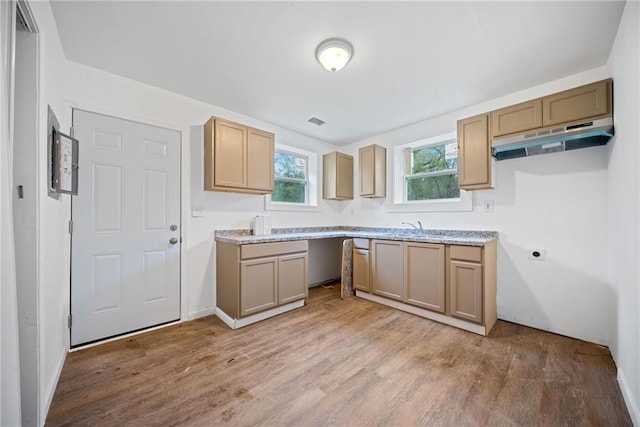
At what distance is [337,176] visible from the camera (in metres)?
4.09

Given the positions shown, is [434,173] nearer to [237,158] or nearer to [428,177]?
[428,177]

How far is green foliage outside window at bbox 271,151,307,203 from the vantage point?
380cm

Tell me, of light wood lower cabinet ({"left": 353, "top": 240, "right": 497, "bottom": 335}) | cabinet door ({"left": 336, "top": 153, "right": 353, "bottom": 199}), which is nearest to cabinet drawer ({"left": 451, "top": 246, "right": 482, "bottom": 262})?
light wood lower cabinet ({"left": 353, "top": 240, "right": 497, "bottom": 335})

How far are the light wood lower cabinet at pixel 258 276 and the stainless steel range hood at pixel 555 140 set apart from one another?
2.33m

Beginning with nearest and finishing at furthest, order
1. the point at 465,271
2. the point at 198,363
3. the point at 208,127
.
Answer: the point at 198,363
the point at 465,271
the point at 208,127

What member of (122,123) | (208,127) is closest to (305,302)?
(208,127)

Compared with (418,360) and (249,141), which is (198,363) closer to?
(418,360)

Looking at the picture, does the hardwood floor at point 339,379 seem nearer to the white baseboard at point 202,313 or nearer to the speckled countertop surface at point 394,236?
the white baseboard at point 202,313

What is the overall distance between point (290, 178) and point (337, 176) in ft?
2.49

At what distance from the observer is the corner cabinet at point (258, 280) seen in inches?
101

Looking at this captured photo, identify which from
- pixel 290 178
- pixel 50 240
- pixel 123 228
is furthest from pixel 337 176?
pixel 50 240

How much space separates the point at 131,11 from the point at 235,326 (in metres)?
2.64

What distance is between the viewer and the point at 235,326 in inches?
100

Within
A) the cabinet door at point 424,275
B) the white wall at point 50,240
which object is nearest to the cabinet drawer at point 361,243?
the cabinet door at point 424,275
